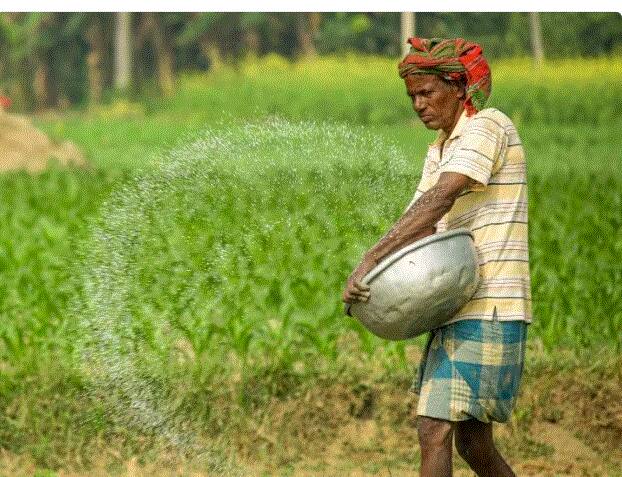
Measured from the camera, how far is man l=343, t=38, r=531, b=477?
11.5 ft

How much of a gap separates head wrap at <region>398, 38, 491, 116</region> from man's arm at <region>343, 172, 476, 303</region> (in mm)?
239

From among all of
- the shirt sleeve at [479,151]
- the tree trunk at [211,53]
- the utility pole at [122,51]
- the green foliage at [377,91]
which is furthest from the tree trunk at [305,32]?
the shirt sleeve at [479,151]

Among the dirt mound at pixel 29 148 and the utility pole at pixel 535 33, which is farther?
the dirt mound at pixel 29 148

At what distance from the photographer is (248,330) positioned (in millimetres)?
5301

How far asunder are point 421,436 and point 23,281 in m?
2.80

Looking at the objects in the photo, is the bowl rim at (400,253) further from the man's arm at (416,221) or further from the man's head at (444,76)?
the man's head at (444,76)

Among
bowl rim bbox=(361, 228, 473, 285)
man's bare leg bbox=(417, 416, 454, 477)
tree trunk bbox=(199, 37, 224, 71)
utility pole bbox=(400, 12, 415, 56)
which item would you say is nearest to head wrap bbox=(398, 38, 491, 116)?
bowl rim bbox=(361, 228, 473, 285)

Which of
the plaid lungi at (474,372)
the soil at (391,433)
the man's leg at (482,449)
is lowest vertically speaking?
the soil at (391,433)

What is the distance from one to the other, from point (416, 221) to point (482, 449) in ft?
2.17

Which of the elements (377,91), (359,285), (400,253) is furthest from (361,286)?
(377,91)

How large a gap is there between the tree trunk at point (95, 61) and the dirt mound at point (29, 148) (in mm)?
480

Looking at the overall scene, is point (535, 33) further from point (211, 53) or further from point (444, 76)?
point (444, 76)

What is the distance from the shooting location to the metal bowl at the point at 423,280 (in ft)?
11.3

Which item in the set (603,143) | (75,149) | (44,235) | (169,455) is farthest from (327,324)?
(75,149)
